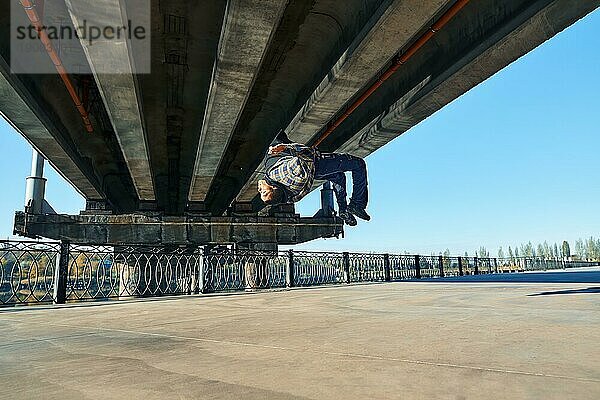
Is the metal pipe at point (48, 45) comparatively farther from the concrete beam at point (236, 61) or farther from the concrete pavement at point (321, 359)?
the concrete pavement at point (321, 359)

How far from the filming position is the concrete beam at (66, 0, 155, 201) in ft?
20.9

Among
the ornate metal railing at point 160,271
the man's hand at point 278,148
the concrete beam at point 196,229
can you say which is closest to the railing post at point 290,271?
the ornate metal railing at point 160,271

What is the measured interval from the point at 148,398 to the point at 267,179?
33.8ft

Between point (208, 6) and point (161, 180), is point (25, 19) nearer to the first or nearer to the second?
point (208, 6)

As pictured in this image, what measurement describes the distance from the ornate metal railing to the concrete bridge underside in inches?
151

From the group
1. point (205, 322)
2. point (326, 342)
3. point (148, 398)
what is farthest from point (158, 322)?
point (148, 398)

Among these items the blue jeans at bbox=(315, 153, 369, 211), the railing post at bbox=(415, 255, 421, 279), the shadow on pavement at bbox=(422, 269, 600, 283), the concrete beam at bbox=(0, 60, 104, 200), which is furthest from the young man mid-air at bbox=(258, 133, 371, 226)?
the railing post at bbox=(415, 255, 421, 279)

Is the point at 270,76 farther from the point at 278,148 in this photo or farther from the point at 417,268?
the point at 417,268

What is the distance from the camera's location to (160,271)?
12977mm

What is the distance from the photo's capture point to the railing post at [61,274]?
368 inches

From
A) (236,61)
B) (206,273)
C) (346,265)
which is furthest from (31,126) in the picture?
(346,265)

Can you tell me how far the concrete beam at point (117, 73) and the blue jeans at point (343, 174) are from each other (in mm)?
5843

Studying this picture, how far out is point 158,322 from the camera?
505 cm

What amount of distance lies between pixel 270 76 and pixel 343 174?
4330 mm
